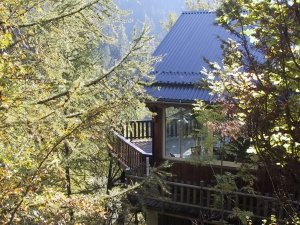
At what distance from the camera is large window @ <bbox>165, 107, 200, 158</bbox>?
1173 cm

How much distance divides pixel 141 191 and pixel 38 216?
6.96 m

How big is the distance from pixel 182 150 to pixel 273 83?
8263 mm

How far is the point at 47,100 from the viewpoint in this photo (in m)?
6.69

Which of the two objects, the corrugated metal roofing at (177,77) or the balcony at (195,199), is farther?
the corrugated metal roofing at (177,77)

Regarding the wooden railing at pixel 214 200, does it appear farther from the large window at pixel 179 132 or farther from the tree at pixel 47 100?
the tree at pixel 47 100

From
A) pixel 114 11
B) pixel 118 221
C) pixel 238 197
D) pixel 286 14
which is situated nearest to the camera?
pixel 286 14

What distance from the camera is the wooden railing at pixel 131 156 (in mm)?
11992

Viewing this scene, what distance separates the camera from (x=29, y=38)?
673cm

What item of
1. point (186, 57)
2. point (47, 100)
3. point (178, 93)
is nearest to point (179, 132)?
point (178, 93)

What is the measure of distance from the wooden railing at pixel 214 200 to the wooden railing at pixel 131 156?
0.66 meters

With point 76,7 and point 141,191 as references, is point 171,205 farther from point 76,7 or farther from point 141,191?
point 76,7

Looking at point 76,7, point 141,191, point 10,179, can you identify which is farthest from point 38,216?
point 141,191

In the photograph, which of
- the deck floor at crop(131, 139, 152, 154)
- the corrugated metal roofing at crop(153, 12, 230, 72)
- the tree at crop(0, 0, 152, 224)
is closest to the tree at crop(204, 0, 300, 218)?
the tree at crop(0, 0, 152, 224)

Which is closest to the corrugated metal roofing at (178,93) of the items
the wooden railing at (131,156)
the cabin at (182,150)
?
the cabin at (182,150)
